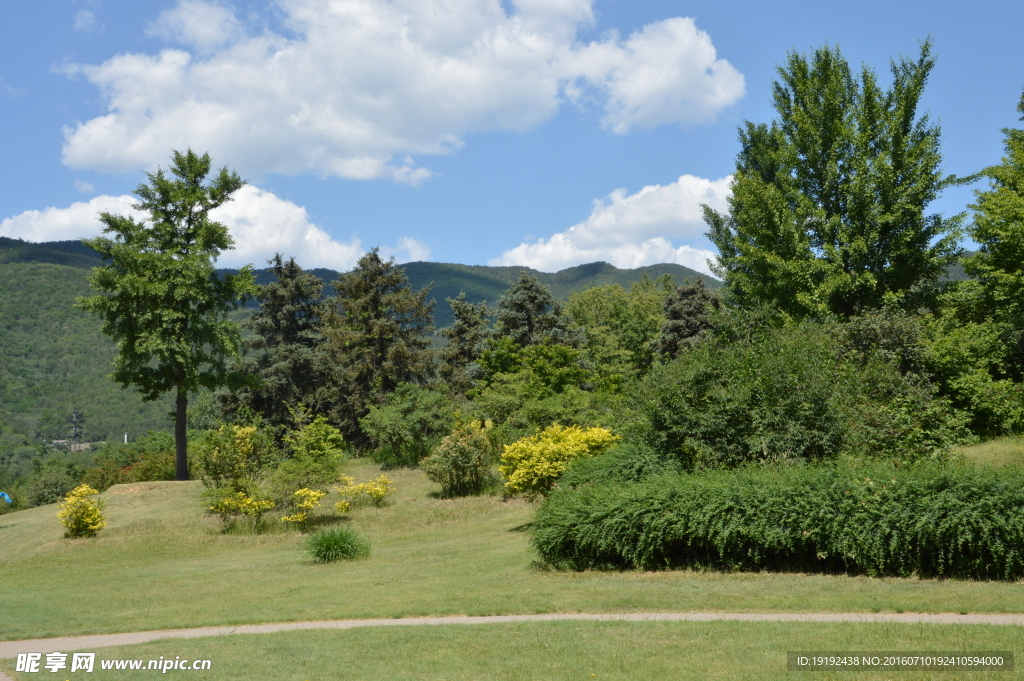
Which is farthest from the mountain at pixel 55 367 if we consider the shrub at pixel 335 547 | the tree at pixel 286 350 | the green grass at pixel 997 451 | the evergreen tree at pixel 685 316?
the shrub at pixel 335 547

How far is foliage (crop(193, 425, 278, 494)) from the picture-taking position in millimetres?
23844

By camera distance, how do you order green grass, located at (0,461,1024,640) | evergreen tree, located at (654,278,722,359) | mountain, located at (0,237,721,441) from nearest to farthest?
1. green grass, located at (0,461,1024,640)
2. evergreen tree, located at (654,278,722,359)
3. mountain, located at (0,237,721,441)

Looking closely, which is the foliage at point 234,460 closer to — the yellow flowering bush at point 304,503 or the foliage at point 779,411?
the yellow flowering bush at point 304,503

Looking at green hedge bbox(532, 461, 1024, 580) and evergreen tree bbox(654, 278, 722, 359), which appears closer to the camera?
green hedge bbox(532, 461, 1024, 580)

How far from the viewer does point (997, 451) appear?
19656 millimetres

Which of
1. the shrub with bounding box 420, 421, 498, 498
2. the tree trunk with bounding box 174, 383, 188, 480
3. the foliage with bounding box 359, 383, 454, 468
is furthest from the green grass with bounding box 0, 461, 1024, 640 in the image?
the foliage with bounding box 359, 383, 454, 468

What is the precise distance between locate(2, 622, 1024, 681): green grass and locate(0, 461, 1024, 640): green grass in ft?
4.37

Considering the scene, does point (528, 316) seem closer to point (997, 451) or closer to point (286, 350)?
point (286, 350)

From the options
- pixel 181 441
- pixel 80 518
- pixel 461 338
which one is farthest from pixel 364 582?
pixel 461 338

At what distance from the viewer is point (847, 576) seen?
11133 millimetres

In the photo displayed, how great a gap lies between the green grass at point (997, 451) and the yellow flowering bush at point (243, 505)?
18955 mm

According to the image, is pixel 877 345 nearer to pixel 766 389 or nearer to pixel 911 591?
pixel 766 389

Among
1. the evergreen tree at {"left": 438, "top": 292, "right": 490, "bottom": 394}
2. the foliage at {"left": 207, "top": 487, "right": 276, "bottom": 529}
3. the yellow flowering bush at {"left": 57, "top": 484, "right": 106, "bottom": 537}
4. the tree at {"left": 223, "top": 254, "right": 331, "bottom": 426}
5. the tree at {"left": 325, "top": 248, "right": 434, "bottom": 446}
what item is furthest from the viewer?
the evergreen tree at {"left": 438, "top": 292, "right": 490, "bottom": 394}

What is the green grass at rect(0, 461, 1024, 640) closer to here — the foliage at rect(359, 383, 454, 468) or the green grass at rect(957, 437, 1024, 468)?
the foliage at rect(359, 383, 454, 468)
